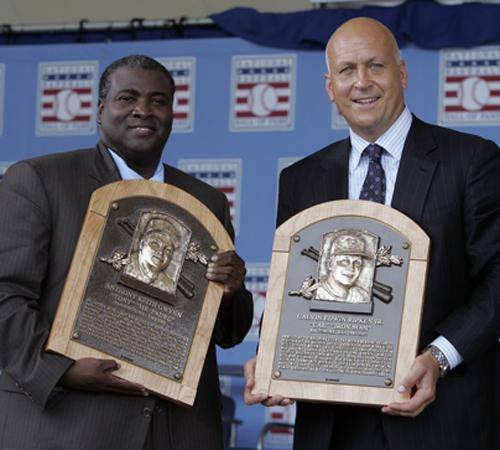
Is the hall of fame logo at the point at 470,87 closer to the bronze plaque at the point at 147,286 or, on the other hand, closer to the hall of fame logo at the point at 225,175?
the hall of fame logo at the point at 225,175

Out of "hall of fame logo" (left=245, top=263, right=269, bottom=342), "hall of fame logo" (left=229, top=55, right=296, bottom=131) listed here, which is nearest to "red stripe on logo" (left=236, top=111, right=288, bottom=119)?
"hall of fame logo" (left=229, top=55, right=296, bottom=131)

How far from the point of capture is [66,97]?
844cm

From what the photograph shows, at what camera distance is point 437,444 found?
11.6 ft

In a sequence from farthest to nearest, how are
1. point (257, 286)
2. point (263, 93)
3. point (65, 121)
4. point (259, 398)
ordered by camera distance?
point (65, 121) → point (263, 93) → point (257, 286) → point (259, 398)

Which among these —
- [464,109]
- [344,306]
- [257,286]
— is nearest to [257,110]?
[257,286]

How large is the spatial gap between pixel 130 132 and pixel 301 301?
77cm

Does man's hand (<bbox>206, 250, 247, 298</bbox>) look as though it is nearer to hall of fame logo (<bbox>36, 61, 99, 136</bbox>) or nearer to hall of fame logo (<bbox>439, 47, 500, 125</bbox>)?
hall of fame logo (<bbox>439, 47, 500, 125</bbox>)

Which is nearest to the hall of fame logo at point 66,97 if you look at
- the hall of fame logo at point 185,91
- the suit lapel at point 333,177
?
the hall of fame logo at point 185,91

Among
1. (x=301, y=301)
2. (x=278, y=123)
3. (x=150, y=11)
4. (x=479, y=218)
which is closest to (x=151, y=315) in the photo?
(x=301, y=301)

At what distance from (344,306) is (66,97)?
5.28 metres

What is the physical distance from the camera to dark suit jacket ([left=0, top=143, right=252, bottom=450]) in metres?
3.42

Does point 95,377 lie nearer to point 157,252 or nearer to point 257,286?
point 157,252

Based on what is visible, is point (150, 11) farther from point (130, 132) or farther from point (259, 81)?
point (130, 132)

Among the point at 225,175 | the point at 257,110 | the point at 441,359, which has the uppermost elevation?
the point at 257,110
